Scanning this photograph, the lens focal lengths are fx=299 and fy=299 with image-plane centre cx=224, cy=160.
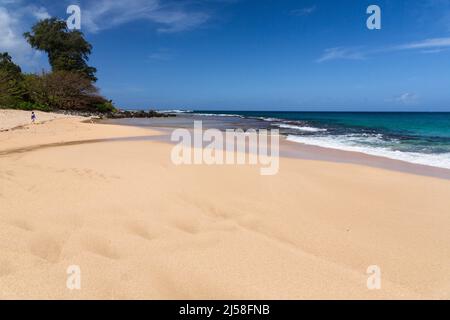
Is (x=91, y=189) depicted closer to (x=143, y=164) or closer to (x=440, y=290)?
(x=143, y=164)

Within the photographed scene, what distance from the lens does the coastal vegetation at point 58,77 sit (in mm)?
39062

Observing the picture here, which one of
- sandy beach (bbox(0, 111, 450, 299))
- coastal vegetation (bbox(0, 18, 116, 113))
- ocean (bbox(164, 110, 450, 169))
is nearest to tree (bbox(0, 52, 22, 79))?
coastal vegetation (bbox(0, 18, 116, 113))

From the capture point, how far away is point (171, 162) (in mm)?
8070

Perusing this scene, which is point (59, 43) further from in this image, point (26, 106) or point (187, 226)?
point (187, 226)

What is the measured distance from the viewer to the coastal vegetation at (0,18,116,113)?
3906cm

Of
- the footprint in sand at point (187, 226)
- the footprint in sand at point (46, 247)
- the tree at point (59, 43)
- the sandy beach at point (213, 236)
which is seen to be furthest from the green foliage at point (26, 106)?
the footprint in sand at point (187, 226)

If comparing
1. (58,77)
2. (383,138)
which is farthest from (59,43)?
(383,138)

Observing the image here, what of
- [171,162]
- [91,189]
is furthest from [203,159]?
[91,189]

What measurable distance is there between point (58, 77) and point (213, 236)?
157ft

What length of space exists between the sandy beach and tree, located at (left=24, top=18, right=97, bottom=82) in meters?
51.4

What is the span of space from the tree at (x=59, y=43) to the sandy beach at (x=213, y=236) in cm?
5136

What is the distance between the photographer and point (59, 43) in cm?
4988
